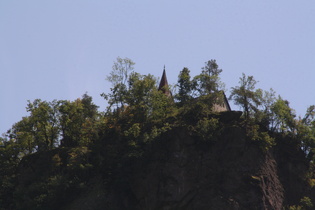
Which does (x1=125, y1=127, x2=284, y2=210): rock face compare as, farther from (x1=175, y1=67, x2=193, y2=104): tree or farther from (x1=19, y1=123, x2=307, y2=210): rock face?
(x1=175, y1=67, x2=193, y2=104): tree

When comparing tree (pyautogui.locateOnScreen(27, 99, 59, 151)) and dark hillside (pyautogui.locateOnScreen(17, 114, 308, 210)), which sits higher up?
tree (pyautogui.locateOnScreen(27, 99, 59, 151))

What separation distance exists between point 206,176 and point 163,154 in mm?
4615

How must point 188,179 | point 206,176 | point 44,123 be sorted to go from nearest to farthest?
point 188,179 → point 206,176 → point 44,123

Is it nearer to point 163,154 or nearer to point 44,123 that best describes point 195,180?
point 163,154

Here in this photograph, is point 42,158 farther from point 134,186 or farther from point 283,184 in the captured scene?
point 283,184

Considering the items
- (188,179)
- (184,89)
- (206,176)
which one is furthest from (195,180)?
(184,89)

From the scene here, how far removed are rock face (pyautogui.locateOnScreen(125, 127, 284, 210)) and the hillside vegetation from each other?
9 centimetres

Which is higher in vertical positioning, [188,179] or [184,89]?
[184,89]

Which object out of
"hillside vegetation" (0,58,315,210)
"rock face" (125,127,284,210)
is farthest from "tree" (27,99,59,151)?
"rock face" (125,127,284,210)

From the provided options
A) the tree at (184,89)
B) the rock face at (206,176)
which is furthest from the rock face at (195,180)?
the tree at (184,89)

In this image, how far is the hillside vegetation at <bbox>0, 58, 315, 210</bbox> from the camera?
165 feet

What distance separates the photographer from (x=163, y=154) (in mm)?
52000

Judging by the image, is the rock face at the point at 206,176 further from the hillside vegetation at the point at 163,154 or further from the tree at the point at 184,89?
the tree at the point at 184,89

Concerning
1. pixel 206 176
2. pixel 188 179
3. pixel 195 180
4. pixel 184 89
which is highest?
pixel 184 89
